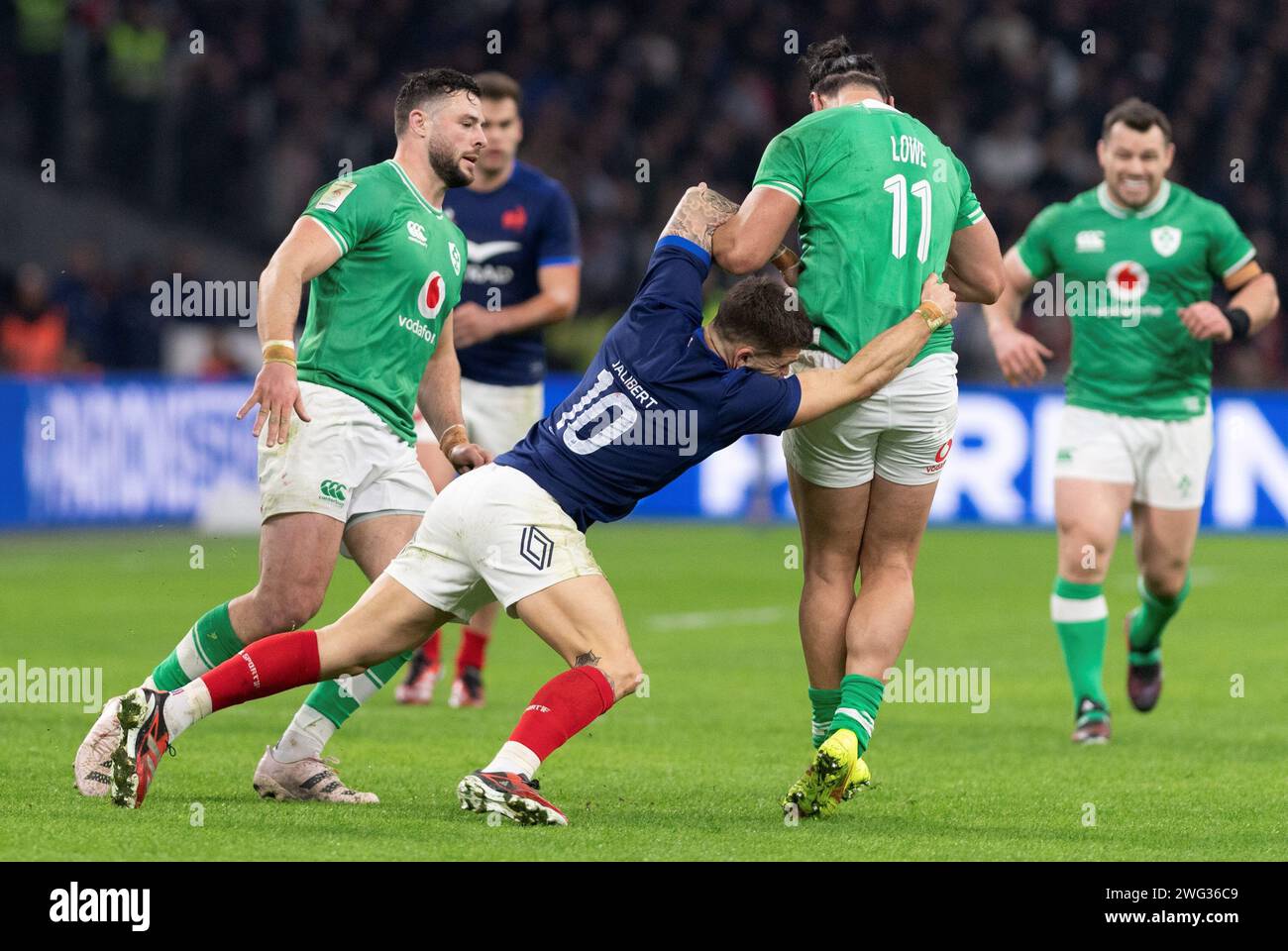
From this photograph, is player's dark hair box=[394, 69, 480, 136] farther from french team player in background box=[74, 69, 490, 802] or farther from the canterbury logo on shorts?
the canterbury logo on shorts

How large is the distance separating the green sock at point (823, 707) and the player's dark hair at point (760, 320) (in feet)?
4.23

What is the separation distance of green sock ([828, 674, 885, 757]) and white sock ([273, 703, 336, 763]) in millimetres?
1614

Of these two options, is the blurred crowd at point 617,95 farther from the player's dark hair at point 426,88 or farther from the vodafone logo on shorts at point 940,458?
the vodafone logo on shorts at point 940,458

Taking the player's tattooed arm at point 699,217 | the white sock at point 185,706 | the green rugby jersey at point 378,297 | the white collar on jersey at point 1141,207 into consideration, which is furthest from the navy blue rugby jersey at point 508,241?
the white sock at point 185,706

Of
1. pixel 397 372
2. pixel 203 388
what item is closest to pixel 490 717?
pixel 397 372

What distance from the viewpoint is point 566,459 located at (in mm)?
5809

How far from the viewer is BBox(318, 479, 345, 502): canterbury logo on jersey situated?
636cm

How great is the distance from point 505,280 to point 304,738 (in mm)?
3560

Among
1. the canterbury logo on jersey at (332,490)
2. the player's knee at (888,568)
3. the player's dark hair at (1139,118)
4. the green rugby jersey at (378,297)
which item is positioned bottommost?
the player's knee at (888,568)

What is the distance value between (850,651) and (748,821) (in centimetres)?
68

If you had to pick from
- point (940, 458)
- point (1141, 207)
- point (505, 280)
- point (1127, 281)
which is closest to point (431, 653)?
point (505, 280)

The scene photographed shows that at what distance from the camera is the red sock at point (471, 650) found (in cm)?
900

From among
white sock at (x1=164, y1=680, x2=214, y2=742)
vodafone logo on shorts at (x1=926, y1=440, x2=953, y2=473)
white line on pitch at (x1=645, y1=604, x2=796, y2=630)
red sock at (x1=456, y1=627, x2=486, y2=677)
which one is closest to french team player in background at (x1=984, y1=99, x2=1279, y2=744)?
vodafone logo on shorts at (x1=926, y1=440, x2=953, y2=473)

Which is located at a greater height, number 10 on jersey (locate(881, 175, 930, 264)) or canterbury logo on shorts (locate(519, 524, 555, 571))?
number 10 on jersey (locate(881, 175, 930, 264))
